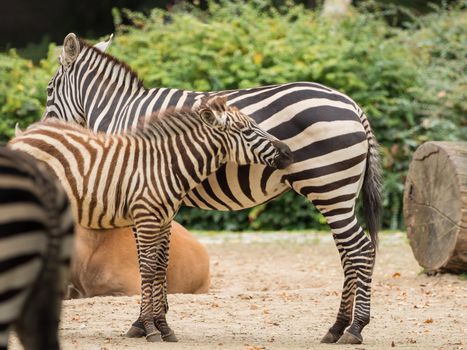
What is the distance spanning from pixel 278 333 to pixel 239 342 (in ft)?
1.97

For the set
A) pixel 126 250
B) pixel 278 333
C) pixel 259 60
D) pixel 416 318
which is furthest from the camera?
pixel 259 60

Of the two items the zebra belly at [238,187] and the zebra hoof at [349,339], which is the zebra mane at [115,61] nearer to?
the zebra belly at [238,187]

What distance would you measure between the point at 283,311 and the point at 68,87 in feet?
8.33

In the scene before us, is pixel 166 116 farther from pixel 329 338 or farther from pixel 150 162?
pixel 329 338

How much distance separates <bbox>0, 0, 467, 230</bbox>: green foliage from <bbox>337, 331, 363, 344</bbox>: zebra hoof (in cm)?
803

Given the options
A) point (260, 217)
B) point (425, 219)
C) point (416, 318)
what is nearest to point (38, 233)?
point (416, 318)

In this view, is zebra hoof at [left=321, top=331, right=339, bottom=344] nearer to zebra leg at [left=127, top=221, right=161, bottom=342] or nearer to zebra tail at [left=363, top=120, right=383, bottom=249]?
zebra tail at [left=363, top=120, right=383, bottom=249]

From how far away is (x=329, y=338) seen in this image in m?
6.80

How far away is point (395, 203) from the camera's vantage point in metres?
15.1

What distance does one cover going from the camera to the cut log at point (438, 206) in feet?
30.0

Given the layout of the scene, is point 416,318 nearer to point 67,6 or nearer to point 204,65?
point 204,65

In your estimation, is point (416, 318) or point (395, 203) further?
point (395, 203)

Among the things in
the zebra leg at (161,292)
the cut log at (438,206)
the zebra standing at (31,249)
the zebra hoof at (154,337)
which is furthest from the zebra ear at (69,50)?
the zebra standing at (31,249)

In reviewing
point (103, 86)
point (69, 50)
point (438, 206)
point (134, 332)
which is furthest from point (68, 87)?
point (438, 206)
